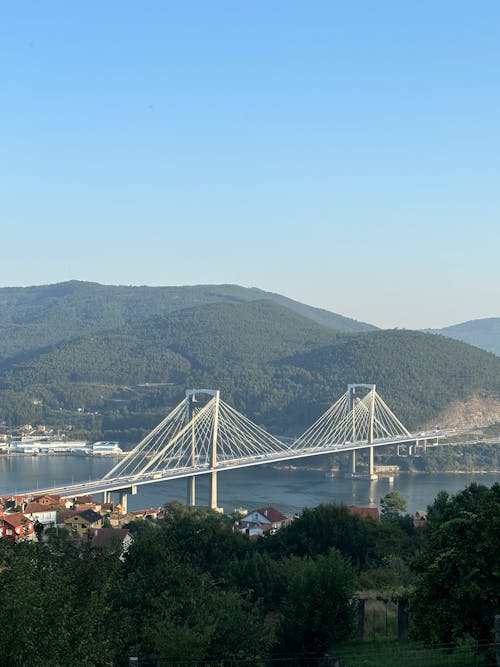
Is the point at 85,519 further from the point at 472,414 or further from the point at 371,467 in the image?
the point at 472,414

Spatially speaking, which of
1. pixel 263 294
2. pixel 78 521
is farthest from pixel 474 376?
pixel 263 294

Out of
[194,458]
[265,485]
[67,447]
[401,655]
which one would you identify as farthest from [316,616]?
[67,447]

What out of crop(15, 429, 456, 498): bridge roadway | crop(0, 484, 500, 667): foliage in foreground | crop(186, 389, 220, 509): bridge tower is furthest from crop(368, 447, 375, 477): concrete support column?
crop(0, 484, 500, 667): foliage in foreground

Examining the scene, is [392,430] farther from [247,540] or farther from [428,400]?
[247,540]

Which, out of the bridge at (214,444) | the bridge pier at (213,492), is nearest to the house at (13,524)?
the bridge at (214,444)

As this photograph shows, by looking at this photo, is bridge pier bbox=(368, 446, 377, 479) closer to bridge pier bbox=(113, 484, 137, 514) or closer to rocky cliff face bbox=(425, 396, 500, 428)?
rocky cliff face bbox=(425, 396, 500, 428)
